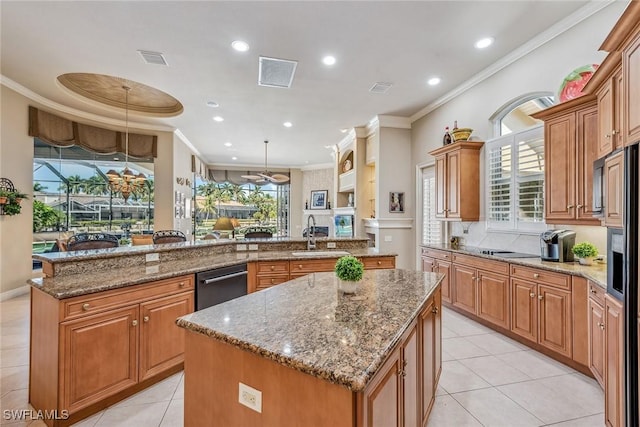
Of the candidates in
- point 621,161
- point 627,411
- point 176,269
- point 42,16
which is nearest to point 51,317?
point 176,269

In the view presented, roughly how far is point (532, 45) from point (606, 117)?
6.37 ft

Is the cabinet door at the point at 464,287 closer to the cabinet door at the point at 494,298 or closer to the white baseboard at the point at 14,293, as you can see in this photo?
the cabinet door at the point at 494,298

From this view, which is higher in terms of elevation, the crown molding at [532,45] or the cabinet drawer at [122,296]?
the crown molding at [532,45]

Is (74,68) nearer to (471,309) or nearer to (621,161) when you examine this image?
(621,161)

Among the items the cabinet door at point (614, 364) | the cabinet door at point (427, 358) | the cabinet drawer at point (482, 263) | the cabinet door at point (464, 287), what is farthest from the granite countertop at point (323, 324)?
the cabinet door at point (464, 287)

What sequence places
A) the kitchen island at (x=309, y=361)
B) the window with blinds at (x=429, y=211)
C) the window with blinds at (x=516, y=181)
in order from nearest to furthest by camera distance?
the kitchen island at (x=309, y=361) → the window with blinds at (x=516, y=181) → the window with blinds at (x=429, y=211)

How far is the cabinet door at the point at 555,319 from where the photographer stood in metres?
2.64

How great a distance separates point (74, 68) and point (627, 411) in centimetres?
626

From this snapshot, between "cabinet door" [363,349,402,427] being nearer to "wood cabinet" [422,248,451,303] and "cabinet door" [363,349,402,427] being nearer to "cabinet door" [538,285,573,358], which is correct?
"cabinet door" [538,285,573,358]

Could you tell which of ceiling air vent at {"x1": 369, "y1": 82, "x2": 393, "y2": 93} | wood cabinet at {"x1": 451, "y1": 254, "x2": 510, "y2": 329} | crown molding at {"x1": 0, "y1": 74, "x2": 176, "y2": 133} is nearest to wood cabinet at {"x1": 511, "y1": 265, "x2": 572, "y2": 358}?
wood cabinet at {"x1": 451, "y1": 254, "x2": 510, "y2": 329}

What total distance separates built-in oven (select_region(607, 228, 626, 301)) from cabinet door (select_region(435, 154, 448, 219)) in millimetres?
2815

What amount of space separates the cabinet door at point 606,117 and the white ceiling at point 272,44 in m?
1.33

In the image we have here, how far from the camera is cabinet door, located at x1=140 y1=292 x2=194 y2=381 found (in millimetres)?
2307

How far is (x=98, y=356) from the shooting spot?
2047 mm
